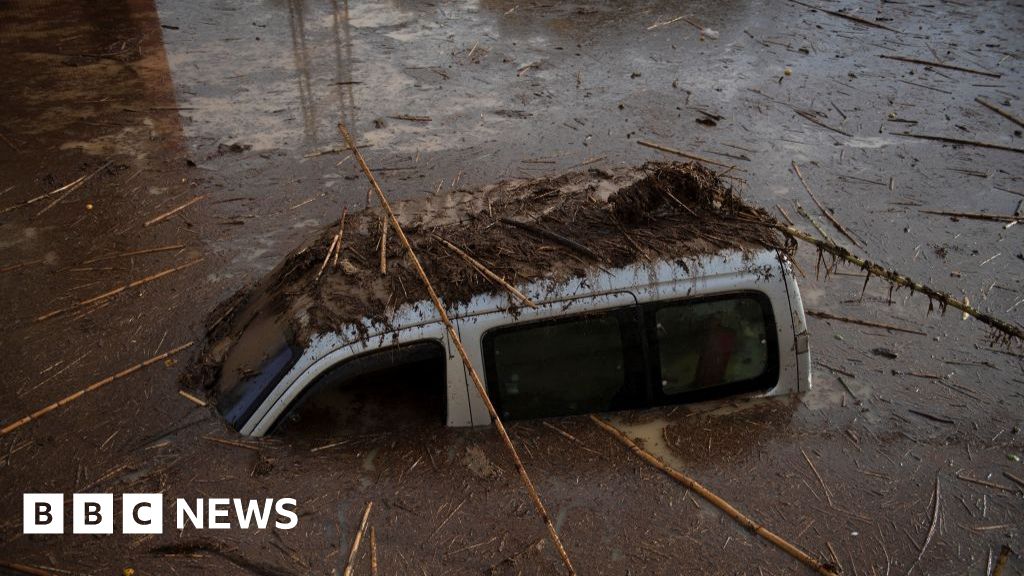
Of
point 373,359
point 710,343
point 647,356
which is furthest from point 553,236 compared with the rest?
point 373,359

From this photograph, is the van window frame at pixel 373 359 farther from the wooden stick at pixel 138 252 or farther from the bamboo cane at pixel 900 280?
the wooden stick at pixel 138 252

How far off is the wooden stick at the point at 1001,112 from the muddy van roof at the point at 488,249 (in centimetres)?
770

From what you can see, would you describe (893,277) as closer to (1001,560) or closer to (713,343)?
(713,343)

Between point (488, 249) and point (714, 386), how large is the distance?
169 centimetres

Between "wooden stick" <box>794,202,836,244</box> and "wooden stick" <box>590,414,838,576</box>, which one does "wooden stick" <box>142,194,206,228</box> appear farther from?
"wooden stick" <box>794,202,836,244</box>

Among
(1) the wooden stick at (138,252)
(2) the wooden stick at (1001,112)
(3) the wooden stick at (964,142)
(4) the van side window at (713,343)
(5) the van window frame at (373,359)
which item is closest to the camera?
(5) the van window frame at (373,359)

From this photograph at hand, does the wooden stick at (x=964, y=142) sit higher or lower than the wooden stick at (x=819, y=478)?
higher

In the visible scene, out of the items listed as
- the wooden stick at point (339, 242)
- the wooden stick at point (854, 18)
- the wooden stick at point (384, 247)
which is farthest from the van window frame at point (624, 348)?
the wooden stick at point (854, 18)

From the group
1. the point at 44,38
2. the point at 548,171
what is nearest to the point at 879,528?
the point at 548,171

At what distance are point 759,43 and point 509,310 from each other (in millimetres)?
10319

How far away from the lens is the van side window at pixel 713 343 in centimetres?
483

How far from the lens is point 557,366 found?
483 centimetres

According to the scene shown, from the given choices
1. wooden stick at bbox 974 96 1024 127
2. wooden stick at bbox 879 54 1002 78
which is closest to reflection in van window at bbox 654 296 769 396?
wooden stick at bbox 974 96 1024 127

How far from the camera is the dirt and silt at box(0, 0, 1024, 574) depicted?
4.74 meters
